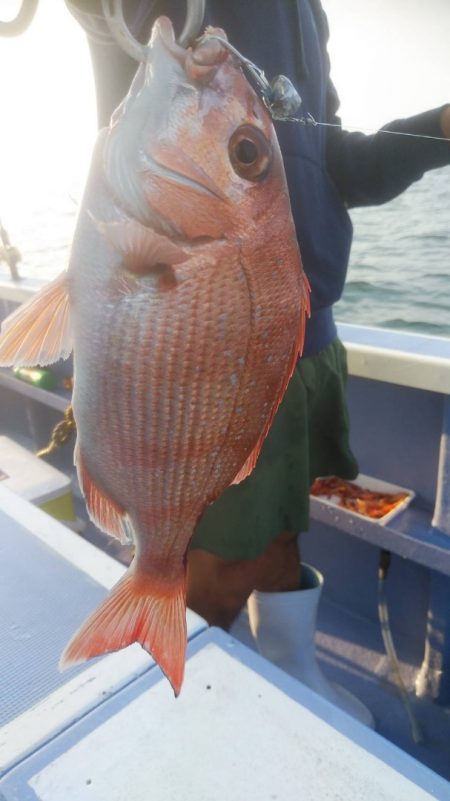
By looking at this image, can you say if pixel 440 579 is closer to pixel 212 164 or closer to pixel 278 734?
pixel 278 734

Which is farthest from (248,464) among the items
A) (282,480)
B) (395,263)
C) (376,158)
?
(395,263)

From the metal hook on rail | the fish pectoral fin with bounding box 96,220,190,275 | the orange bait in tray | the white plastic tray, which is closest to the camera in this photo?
the metal hook on rail

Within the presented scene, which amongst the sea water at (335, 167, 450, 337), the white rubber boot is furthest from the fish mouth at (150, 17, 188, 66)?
the sea water at (335, 167, 450, 337)

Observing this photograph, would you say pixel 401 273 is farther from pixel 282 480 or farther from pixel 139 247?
pixel 139 247

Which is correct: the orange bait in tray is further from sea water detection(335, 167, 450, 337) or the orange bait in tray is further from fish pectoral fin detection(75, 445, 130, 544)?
sea water detection(335, 167, 450, 337)

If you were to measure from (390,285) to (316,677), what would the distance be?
22.9 feet

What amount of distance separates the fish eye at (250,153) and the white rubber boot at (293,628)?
1486 millimetres

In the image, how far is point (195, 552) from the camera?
5.88 feet

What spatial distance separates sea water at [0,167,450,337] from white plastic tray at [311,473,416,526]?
296 centimetres

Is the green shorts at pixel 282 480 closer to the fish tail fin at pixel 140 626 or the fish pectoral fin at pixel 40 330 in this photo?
the fish tail fin at pixel 140 626

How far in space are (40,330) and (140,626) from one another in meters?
0.49

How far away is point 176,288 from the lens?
90cm

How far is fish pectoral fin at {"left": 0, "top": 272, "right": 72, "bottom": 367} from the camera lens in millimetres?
923

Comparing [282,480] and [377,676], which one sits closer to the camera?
[282,480]
